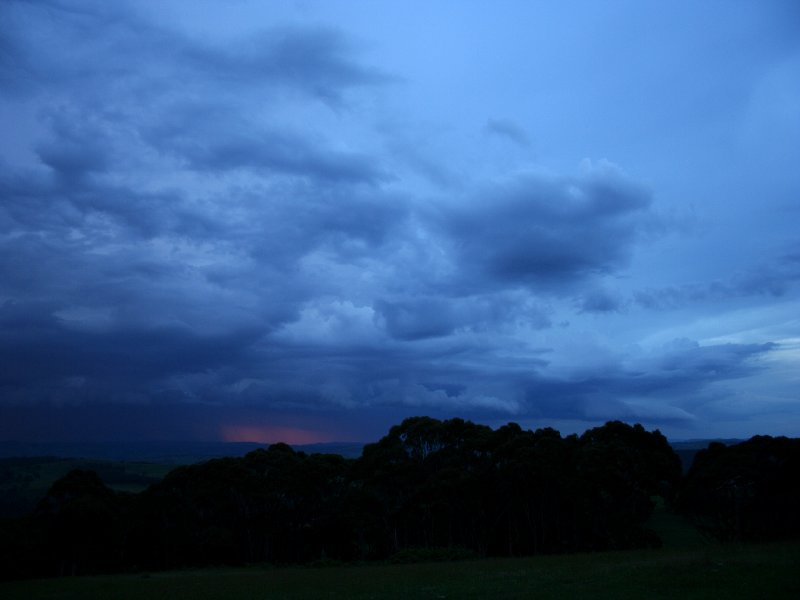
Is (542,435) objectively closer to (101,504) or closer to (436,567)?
(436,567)

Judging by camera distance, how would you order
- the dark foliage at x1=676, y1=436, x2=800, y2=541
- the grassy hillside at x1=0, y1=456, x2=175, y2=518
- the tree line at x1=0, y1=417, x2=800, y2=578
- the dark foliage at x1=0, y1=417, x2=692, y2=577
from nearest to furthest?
the dark foliage at x1=676, y1=436, x2=800, y2=541
the tree line at x1=0, y1=417, x2=800, y2=578
the dark foliage at x1=0, y1=417, x2=692, y2=577
the grassy hillside at x1=0, y1=456, x2=175, y2=518

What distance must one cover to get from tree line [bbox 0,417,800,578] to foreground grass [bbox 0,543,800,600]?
51.3ft

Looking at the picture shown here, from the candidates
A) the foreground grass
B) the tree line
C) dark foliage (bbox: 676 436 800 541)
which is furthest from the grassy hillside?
dark foliage (bbox: 676 436 800 541)

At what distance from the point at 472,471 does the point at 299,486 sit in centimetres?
1671

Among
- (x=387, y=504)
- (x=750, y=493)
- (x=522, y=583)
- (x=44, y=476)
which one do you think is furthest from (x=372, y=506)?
(x=44, y=476)

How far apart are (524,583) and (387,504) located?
33.0 metres

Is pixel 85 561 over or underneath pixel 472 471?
underneath

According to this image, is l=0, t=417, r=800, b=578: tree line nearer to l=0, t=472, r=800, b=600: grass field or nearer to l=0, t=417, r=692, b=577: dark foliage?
l=0, t=417, r=692, b=577: dark foliage

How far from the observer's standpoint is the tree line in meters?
55.0

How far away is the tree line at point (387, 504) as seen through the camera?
5500 cm

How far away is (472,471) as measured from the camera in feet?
195

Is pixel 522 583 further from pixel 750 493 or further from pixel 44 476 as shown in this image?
pixel 44 476

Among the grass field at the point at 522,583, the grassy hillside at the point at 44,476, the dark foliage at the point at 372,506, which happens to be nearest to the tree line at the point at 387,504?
the dark foliage at the point at 372,506

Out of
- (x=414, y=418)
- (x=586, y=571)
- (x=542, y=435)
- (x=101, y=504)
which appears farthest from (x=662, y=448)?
(x=101, y=504)
